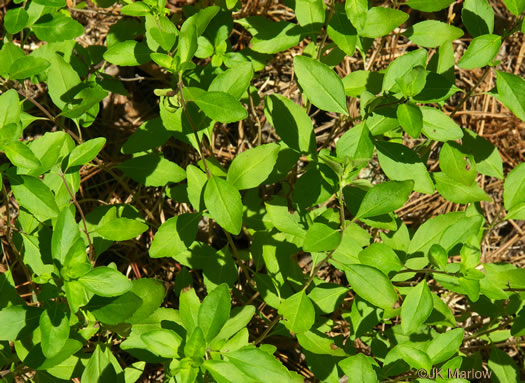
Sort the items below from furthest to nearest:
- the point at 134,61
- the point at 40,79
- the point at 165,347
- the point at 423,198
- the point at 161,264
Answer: the point at 423,198, the point at 161,264, the point at 40,79, the point at 134,61, the point at 165,347

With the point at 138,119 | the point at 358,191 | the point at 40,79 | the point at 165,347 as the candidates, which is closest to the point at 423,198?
the point at 358,191

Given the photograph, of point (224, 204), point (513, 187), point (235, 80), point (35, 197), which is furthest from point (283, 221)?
point (513, 187)

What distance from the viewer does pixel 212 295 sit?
177 cm

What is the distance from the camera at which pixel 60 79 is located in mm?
2293

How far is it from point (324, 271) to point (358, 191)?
2.99 feet

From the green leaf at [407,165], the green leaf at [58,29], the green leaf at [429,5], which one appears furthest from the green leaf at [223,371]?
the green leaf at [429,5]

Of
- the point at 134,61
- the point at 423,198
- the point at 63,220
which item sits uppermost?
the point at 134,61

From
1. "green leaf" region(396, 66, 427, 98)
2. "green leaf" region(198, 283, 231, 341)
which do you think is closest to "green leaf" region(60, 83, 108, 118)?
"green leaf" region(198, 283, 231, 341)

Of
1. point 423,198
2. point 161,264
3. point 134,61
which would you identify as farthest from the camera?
point 423,198

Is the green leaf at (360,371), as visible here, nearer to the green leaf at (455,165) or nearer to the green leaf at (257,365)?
the green leaf at (257,365)

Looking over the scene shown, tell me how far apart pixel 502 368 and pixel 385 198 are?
123 centimetres

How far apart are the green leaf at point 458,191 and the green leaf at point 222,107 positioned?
1.01 m

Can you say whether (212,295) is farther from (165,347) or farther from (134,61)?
(134,61)

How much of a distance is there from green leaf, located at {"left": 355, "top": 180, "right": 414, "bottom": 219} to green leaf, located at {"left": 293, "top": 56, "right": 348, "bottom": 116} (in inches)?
13.1
